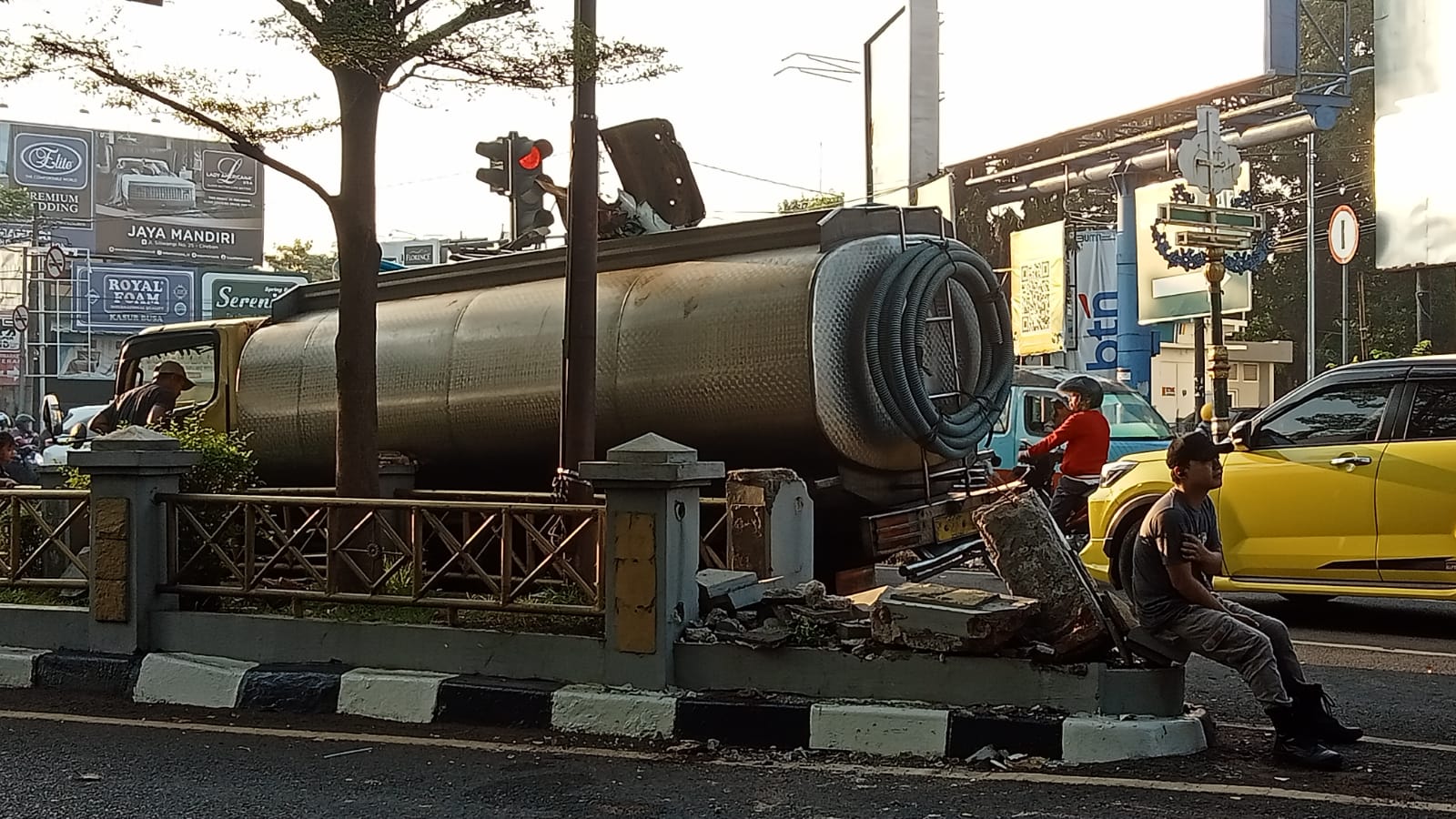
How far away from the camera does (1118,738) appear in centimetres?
517

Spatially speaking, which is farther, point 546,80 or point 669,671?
point 546,80

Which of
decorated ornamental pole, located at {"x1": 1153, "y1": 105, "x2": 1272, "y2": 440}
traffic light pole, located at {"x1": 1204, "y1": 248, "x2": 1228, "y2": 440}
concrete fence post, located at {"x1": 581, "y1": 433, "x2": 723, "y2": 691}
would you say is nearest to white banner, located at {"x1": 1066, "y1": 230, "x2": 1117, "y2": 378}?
decorated ornamental pole, located at {"x1": 1153, "y1": 105, "x2": 1272, "y2": 440}

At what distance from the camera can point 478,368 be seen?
9.62m

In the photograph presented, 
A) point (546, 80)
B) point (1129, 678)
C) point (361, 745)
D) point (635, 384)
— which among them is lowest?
point (361, 745)

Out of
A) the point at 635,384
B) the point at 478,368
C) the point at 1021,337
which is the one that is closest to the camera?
the point at 635,384

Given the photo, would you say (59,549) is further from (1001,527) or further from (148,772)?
(1001,527)

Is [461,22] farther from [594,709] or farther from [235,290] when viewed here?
[235,290]

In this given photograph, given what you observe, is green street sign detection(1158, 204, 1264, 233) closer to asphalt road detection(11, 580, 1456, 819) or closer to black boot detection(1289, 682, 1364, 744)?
Answer: asphalt road detection(11, 580, 1456, 819)

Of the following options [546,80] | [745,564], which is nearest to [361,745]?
[745,564]

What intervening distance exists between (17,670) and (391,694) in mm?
2299

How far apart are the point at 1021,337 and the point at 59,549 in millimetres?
24083

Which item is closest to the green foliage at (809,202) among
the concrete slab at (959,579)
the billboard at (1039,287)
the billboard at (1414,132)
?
the billboard at (1039,287)

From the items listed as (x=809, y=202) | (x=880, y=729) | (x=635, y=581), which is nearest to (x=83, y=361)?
(x=809, y=202)

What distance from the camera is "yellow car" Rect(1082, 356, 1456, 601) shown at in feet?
26.6
